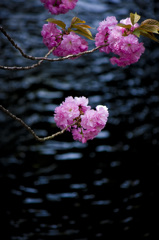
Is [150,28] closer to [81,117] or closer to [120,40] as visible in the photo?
[120,40]

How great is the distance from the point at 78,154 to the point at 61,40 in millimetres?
2318

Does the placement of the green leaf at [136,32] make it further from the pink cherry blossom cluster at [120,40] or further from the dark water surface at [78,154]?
the dark water surface at [78,154]

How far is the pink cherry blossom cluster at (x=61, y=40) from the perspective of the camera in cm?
97

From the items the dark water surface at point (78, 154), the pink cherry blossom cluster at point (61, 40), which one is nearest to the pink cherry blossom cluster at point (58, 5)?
the pink cherry blossom cluster at point (61, 40)

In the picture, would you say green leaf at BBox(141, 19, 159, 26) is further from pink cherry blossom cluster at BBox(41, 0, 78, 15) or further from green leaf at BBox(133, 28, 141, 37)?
pink cherry blossom cluster at BBox(41, 0, 78, 15)

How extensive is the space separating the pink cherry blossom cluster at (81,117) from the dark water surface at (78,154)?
73.2 inches

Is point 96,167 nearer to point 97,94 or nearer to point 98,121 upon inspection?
point 97,94

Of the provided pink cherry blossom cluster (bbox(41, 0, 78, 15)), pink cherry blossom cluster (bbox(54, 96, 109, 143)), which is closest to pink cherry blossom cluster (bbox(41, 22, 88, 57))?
pink cherry blossom cluster (bbox(41, 0, 78, 15))

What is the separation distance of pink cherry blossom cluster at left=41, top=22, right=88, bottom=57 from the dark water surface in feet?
5.75

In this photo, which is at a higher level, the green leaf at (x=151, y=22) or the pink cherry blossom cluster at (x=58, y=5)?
the pink cherry blossom cluster at (x=58, y=5)

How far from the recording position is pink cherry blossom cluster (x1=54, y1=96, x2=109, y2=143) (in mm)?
936

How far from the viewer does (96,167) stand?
3098 millimetres

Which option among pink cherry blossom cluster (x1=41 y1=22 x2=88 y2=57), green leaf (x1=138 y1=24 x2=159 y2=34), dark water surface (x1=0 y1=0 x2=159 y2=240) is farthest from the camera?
dark water surface (x1=0 y1=0 x2=159 y2=240)

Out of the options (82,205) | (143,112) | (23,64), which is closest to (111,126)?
(143,112)
